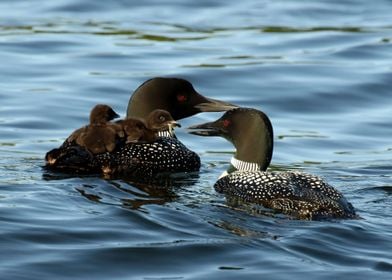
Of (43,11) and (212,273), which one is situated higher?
(43,11)

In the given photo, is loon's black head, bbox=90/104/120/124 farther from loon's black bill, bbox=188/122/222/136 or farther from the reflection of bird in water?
loon's black bill, bbox=188/122/222/136

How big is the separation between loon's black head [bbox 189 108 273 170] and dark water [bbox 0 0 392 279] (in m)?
0.43

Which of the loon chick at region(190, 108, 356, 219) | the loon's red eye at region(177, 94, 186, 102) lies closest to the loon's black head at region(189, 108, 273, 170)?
the loon chick at region(190, 108, 356, 219)

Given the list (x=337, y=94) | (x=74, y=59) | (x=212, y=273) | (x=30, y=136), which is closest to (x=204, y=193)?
(x=212, y=273)

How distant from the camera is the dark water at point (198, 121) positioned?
9391 mm

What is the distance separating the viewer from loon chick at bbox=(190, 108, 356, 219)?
10273 mm

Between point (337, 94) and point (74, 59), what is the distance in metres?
3.73

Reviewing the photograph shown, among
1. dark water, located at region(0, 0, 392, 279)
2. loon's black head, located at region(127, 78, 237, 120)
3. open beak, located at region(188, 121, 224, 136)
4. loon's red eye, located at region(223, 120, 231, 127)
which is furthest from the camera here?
loon's black head, located at region(127, 78, 237, 120)

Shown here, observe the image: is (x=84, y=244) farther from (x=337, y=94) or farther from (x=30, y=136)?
(x=337, y=94)

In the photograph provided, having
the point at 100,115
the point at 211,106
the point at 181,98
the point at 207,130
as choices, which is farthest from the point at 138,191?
the point at 211,106

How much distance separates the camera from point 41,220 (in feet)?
33.2

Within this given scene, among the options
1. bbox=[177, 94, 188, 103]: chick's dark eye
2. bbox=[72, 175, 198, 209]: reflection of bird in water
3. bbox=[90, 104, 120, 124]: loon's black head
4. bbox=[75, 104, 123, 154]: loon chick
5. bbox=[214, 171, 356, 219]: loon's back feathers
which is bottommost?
bbox=[72, 175, 198, 209]: reflection of bird in water

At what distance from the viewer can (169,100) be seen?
503 inches

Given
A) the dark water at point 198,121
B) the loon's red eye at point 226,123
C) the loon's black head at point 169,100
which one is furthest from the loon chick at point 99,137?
the loon's red eye at point 226,123
